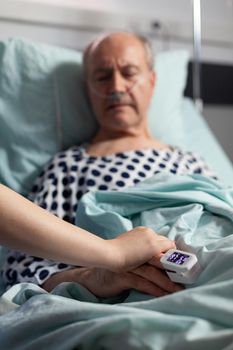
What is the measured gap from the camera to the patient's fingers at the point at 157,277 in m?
0.81

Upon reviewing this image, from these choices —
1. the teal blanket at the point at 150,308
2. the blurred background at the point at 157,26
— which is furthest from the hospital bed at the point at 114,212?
the blurred background at the point at 157,26

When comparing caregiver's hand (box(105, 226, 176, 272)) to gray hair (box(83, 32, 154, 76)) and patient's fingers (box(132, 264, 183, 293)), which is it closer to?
patient's fingers (box(132, 264, 183, 293))

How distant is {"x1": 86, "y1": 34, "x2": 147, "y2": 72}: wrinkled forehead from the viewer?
152cm

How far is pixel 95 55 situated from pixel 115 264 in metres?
0.91

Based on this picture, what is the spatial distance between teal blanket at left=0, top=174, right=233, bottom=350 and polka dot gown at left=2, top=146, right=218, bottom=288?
0.76 feet

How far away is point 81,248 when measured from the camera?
789mm

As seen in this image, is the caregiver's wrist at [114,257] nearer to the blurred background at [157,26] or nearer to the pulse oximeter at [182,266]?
the pulse oximeter at [182,266]

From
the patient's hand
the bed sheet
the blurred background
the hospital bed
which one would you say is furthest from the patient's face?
the patient's hand

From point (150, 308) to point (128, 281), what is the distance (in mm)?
158

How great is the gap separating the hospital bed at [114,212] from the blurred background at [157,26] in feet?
0.86

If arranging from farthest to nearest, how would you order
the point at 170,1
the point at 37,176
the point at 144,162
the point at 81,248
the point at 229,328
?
1. the point at 170,1
2. the point at 37,176
3. the point at 144,162
4. the point at 81,248
5. the point at 229,328

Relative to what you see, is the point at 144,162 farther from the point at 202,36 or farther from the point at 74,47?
the point at 202,36

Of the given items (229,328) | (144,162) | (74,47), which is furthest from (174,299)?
(74,47)

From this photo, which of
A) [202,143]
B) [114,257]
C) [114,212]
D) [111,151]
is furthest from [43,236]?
[202,143]
